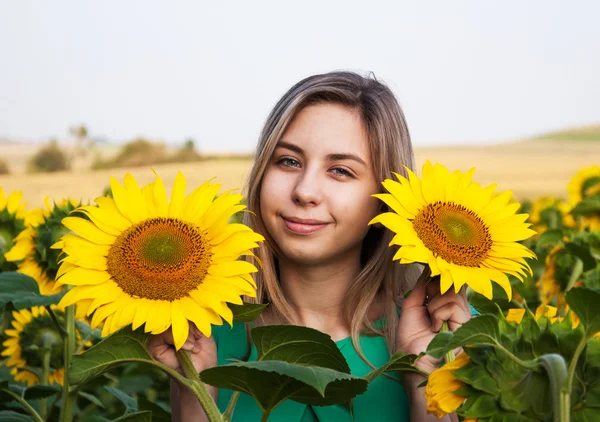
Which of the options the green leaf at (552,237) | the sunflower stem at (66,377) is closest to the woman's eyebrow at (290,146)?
the sunflower stem at (66,377)

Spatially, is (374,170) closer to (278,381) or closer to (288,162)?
(288,162)

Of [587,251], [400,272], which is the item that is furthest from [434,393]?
[587,251]

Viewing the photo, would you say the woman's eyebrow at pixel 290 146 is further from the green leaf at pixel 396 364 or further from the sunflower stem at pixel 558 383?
the sunflower stem at pixel 558 383

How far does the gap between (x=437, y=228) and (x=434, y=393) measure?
252 millimetres

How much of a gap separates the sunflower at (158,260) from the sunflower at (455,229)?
0.19 meters

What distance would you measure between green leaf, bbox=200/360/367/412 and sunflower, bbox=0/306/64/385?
1.31 meters

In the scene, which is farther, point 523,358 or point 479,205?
point 479,205

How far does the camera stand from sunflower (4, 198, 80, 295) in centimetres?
186

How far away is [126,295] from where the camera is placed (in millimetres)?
1104

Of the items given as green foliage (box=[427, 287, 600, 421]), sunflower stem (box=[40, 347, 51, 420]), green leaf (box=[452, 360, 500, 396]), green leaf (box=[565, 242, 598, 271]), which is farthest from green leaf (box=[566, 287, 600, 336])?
sunflower stem (box=[40, 347, 51, 420])

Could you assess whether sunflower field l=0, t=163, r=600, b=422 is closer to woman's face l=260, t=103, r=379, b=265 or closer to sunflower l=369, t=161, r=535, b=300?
sunflower l=369, t=161, r=535, b=300

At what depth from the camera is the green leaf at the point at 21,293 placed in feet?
4.96

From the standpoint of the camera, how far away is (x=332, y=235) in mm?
1578

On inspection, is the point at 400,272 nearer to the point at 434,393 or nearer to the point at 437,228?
the point at 437,228
